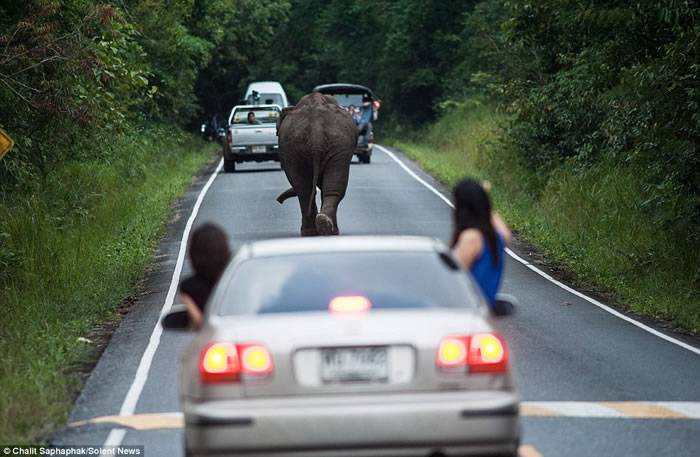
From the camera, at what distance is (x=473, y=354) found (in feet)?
24.6

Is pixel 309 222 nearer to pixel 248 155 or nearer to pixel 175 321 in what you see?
pixel 175 321

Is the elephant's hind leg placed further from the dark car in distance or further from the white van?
the white van

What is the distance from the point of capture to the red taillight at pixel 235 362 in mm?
7426

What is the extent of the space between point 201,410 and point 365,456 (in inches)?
31.6

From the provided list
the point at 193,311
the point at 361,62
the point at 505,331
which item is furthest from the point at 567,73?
the point at 361,62

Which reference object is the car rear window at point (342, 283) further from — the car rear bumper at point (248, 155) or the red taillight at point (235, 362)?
the car rear bumper at point (248, 155)

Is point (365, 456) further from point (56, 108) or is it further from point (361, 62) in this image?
point (361, 62)

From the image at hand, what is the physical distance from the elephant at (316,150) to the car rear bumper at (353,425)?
11.6 m

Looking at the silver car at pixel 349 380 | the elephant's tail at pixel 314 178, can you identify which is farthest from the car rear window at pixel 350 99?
the silver car at pixel 349 380

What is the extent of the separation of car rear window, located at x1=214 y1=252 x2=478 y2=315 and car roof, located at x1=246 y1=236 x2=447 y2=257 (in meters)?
0.05

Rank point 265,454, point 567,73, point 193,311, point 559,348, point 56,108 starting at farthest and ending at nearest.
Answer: point 567,73, point 56,108, point 559,348, point 193,311, point 265,454

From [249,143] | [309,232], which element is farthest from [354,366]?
[249,143]

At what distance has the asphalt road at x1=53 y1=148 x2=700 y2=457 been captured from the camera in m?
10.0

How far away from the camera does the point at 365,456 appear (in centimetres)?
734
